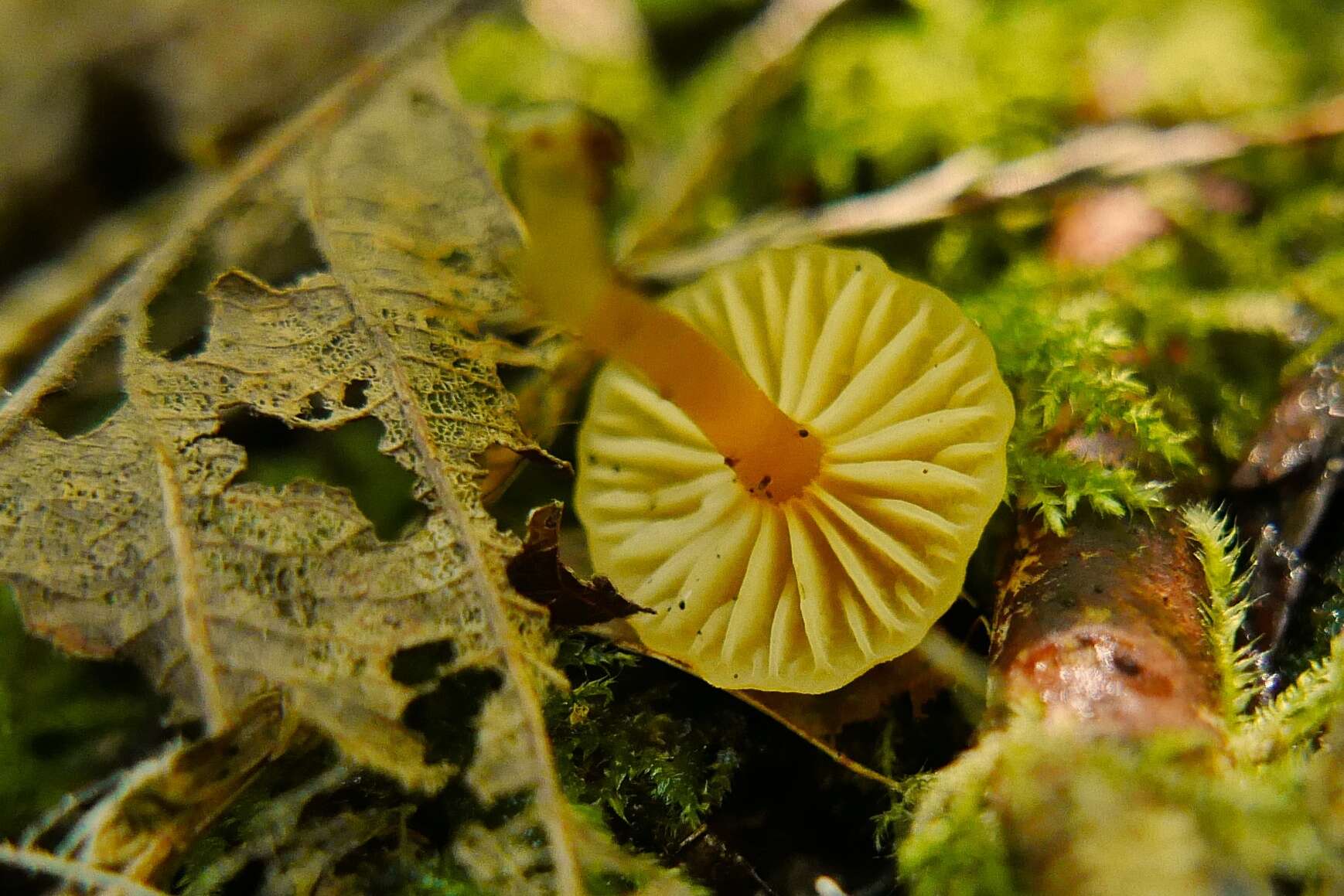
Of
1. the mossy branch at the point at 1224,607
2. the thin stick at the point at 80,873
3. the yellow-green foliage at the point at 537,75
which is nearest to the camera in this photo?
the thin stick at the point at 80,873

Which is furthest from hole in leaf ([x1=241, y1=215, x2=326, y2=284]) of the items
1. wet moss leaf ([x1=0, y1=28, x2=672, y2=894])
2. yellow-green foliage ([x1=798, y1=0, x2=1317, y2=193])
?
yellow-green foliage ([x1=798, y1=0, x2=1317, y2=193])

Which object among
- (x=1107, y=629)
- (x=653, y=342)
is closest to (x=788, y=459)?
(x=653, y=342)

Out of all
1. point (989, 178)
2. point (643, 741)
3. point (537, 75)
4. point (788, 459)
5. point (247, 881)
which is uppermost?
point (537, 75)

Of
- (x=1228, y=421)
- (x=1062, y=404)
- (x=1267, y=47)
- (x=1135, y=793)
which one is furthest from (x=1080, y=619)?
(x=1267, y=47)

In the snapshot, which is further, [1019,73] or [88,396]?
[1019,73]

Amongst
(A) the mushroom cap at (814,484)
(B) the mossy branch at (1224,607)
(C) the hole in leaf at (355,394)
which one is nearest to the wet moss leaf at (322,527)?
(C) the hole in leaf at (355,394)

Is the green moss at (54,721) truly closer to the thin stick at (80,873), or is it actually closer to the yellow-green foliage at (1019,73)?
the thin stick at (80,873)

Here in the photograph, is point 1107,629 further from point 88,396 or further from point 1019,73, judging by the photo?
point 88,396

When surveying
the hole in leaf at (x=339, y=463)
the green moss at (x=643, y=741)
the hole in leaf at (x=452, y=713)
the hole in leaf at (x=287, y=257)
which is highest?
the hole in leaf at (x=287, y=257)
